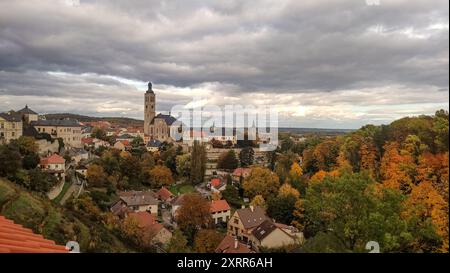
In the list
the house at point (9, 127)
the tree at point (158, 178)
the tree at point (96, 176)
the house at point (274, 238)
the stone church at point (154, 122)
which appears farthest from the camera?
the stone church at point (154, 122)

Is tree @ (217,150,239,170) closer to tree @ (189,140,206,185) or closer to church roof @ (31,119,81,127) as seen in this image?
tree @ (189,140,206,185)

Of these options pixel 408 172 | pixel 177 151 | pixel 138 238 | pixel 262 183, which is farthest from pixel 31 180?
pixel 177 151

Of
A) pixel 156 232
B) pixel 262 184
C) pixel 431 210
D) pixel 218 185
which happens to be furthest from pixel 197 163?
pixel 431 210

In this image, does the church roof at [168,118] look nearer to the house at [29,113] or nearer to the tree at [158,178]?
the house at [29,113]

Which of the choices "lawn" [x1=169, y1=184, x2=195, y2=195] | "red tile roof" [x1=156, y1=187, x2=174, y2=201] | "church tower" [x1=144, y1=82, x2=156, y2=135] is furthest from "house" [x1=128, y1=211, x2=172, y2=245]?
"church tower" [x1=144, y1=82, x2=156, y2=135]

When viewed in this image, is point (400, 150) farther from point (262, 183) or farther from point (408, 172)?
point (262, 183)

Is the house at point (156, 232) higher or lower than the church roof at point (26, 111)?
lower

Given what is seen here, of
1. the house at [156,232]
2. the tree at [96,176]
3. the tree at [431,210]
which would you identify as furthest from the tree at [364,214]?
the tree at [96,176]
